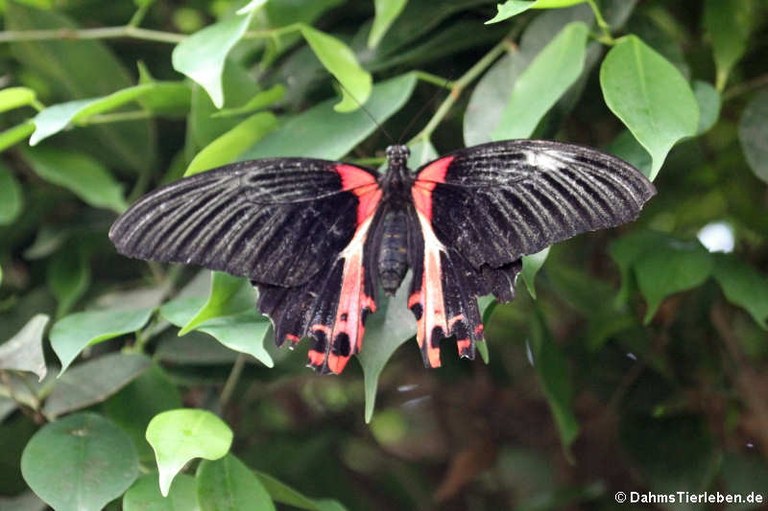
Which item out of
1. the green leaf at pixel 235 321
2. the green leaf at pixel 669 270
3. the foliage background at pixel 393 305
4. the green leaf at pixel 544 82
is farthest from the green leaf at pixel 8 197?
the green leaf at pixel 669 270

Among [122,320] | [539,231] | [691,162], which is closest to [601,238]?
[691,162]

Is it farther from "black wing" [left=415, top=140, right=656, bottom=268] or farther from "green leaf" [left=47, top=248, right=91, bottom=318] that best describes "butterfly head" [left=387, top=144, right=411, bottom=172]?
"green leaf" [left=47, top=248, right=91, bottom=318]

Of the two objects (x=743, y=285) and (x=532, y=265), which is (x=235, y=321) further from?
(x=743, y=285)

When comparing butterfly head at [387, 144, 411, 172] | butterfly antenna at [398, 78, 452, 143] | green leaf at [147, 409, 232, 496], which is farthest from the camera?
butterfly antenna at [398, 78, 452, 143]


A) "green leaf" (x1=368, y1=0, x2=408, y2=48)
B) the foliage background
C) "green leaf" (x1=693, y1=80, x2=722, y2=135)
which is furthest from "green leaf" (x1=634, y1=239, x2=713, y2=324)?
"green leaf" (x1=368, y1=0, x2=408, y2=48)

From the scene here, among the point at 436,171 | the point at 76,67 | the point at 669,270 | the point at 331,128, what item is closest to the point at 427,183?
the point at 436,171

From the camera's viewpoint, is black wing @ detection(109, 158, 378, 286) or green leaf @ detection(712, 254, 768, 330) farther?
green leaf @ detection(712, 254, 768, 330)

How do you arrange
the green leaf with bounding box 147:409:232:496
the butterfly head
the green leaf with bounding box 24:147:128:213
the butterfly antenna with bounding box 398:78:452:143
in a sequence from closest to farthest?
the green leaf with bounding box 147:409:232:496 → the butterfly head → the butterfly antenna with bounding box 398:78:452:143 → the green leaf with bounding box 24:147:128:213
